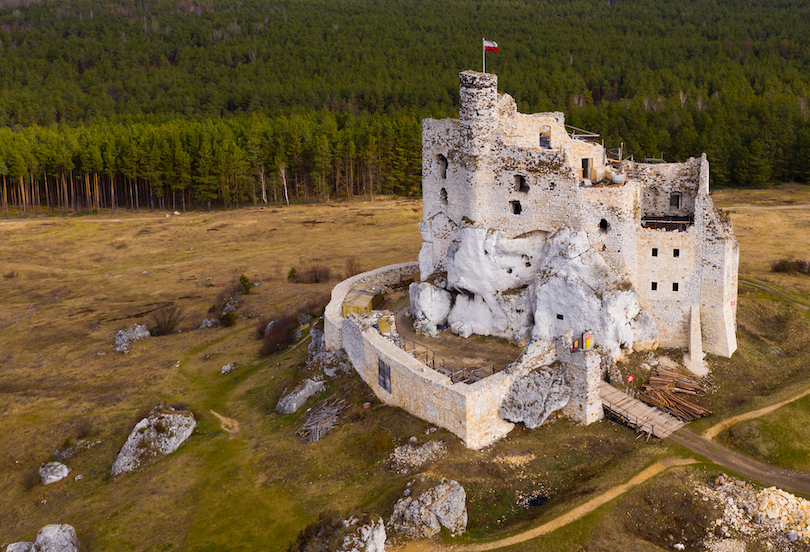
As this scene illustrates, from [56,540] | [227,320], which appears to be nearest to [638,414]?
[56,540]

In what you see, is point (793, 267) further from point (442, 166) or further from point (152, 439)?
point (152, 439)

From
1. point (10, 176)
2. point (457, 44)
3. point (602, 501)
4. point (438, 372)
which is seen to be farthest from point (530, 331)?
point (457, 44)

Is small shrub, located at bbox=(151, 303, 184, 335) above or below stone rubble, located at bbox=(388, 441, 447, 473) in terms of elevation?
above

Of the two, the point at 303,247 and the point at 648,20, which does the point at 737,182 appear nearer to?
the point at 303,247

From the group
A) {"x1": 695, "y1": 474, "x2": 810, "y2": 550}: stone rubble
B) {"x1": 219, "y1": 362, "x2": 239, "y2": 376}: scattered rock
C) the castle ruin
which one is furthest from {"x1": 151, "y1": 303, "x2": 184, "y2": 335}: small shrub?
{"x1": 695, "y1": 474, "x2": 810, "y2": 550}: stone rubble

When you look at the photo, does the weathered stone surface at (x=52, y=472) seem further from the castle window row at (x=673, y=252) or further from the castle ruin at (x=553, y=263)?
the castle window row at (x=673, y=252)

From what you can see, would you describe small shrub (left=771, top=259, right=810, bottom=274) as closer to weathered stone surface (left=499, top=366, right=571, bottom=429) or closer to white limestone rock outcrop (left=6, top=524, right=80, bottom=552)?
weathered stone surface (left=499, top=366, right=571, bottom=429)
